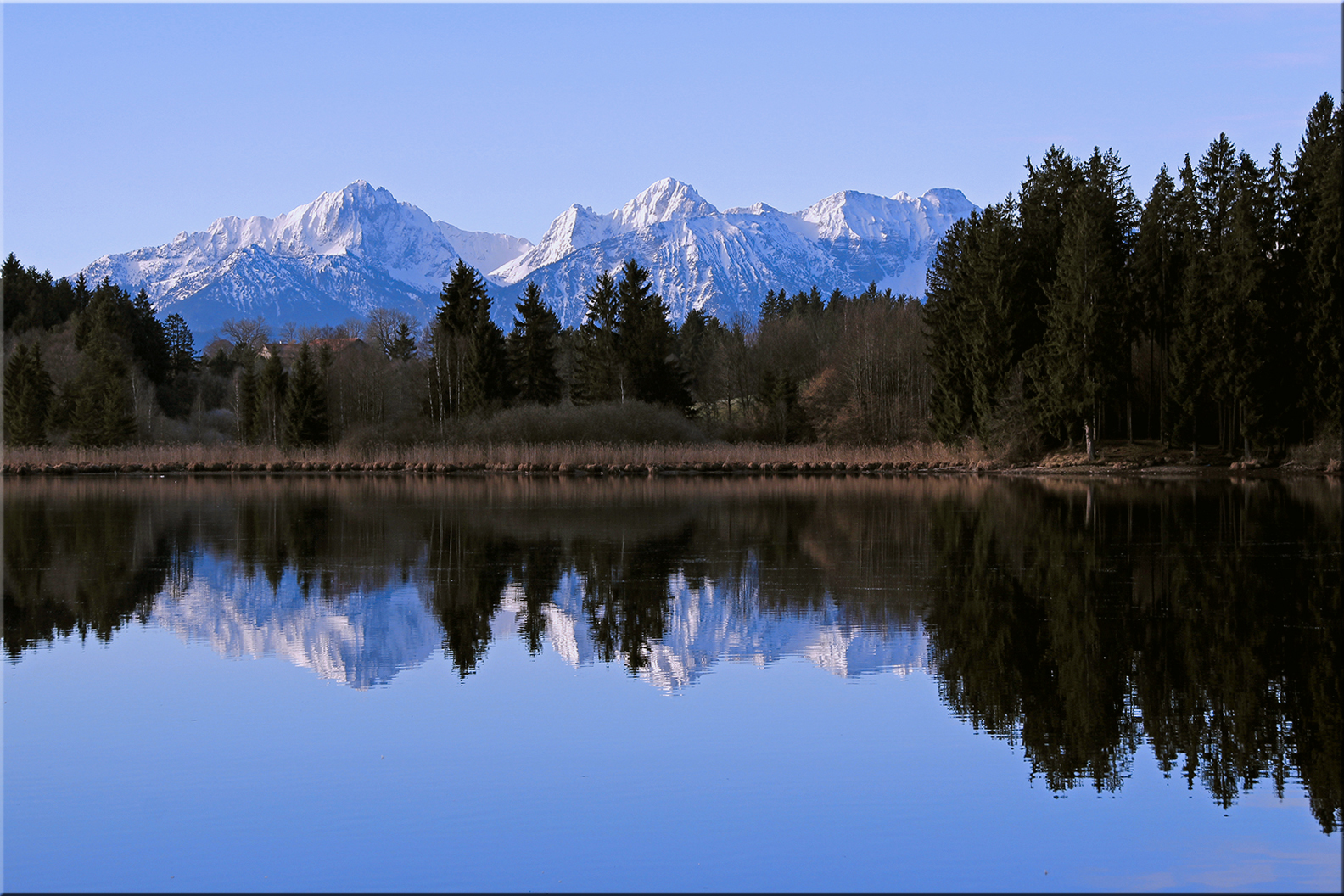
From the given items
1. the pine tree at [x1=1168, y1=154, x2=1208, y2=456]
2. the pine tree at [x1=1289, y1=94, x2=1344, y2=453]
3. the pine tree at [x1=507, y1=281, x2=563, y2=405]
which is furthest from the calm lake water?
the pine tree at [x1=507, y1=281, x2=563, y2=405]

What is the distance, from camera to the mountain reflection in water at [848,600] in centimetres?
1001

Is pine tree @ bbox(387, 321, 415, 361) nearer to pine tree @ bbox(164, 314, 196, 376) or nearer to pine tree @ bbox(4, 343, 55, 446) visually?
pine tree @ bbox(164, 314, 196, 376)

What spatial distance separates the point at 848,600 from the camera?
16031 mm

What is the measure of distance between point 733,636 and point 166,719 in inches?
236

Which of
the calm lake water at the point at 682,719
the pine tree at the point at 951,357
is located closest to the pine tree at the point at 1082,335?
the pine tree at the point at 951,357

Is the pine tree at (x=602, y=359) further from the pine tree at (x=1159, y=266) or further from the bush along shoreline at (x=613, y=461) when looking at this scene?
the pine tree at (x=1159, y=266)

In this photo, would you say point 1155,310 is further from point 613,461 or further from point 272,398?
point 272,398

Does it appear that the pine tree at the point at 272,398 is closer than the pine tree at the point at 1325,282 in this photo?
No

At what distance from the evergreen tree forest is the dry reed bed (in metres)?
1.79

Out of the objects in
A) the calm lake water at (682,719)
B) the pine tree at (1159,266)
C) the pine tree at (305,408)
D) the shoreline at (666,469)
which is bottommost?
the calm lake water at (682,719)

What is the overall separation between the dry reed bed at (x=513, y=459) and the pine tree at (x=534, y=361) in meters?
9.53

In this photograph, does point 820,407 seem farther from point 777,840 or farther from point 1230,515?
point 777,840

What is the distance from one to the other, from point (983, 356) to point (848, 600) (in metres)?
40.0

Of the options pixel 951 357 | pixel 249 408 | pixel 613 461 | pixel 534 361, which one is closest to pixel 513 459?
pixel 613 461
